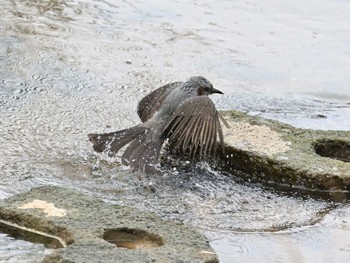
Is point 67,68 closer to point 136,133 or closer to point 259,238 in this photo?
point 136,133

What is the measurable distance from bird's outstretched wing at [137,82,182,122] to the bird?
0.20 m

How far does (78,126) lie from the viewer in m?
6.90

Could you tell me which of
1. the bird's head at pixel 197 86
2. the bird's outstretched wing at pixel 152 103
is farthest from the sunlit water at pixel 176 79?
the bird's head at pixel 197 86

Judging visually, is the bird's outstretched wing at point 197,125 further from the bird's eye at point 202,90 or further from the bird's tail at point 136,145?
the bird's eye at point 202,90

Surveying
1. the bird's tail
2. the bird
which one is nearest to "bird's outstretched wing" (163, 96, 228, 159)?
the bird

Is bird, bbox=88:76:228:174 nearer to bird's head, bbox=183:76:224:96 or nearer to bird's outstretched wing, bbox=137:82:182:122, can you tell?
bird's head, bbox=183:76:224:96

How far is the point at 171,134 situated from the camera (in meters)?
6.25

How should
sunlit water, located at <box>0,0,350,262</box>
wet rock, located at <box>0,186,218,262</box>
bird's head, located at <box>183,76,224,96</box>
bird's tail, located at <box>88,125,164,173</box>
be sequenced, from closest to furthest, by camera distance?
wet rock, located at <box>0,186,218,262</box>, sunlit water, located at <box>0,0,350,262</box>, bird's tail, located at <box>88,125,164,173</box>, bird's head, located at <box>183,76,224,96</box>

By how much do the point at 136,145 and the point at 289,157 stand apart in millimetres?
1023

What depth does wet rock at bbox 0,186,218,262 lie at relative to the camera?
4.53m

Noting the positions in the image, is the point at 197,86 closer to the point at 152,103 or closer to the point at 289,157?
the point at 152,103

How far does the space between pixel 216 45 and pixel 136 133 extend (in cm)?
313

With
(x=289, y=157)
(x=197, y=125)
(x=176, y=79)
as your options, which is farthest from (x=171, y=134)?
(x=176, y=79)

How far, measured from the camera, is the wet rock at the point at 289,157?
6.08m
